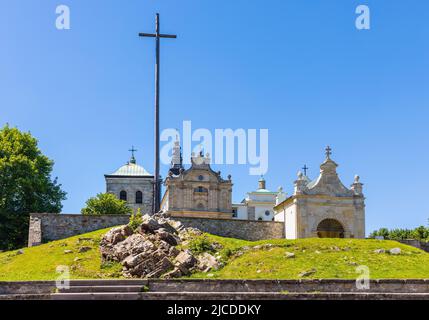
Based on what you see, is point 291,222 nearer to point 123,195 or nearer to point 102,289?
point 102,289

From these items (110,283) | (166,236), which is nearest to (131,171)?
(166,236)

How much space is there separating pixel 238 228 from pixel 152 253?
15.8m

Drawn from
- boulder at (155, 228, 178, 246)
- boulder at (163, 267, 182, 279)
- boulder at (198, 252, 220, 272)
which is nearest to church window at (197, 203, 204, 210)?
boulder at (155, 228, 178, 246)

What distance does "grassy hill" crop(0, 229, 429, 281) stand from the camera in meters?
31.1

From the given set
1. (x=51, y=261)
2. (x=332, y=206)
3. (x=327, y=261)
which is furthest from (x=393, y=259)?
(x=51, y=261)

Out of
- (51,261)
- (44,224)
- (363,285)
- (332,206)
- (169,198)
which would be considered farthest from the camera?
(169,198)

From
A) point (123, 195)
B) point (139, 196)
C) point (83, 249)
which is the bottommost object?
point (83, 249)

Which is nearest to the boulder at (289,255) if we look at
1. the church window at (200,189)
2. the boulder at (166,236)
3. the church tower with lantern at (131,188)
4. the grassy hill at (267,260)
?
the grassy hill at (267,260)

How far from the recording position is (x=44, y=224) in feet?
142

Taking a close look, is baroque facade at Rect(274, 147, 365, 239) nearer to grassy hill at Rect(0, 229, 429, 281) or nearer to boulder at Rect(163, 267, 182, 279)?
grassy hill at Rect(0, 229, 429, 281)

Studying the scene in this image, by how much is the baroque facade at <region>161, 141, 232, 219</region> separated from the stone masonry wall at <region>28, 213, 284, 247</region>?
29.8 m

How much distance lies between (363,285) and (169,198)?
57.0 m

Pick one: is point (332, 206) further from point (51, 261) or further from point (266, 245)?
point (51, 261)

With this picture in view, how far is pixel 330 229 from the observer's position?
164ft
